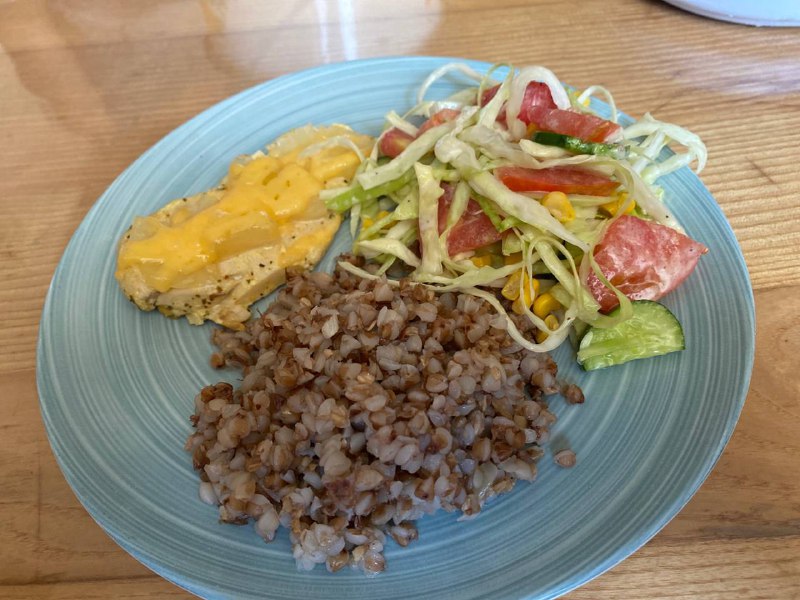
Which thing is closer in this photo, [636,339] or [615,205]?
[636,339]

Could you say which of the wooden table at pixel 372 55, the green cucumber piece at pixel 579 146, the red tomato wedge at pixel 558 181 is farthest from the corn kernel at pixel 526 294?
the wooden table at pixel 372 55

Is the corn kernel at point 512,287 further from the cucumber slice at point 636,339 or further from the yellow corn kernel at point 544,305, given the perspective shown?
the cucumber slice at point 636,339

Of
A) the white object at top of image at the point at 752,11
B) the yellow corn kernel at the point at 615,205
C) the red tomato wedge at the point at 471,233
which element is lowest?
the red tomato wedge at the point at 471,233

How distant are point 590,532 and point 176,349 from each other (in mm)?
1435

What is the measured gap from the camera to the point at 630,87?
3.03 metres

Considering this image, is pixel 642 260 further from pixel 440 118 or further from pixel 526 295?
pixel 440 118

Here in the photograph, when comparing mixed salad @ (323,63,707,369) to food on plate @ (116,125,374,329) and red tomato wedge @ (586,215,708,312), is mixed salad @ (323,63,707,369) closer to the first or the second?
red tomato wedge @ (586,215,708,312)

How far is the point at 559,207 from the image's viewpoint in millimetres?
2100

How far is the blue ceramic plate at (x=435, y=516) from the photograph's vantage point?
1518mm

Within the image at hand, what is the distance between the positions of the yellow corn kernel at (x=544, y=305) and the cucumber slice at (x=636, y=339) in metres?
0.19

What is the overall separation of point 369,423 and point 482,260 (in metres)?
0.90

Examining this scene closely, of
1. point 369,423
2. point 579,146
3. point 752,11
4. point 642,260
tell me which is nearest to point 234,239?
point 369,423

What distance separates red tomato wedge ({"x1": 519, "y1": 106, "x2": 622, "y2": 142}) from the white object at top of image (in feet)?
A: 5.28

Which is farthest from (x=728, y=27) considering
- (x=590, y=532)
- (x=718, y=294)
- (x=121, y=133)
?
(x=121, y=133)
